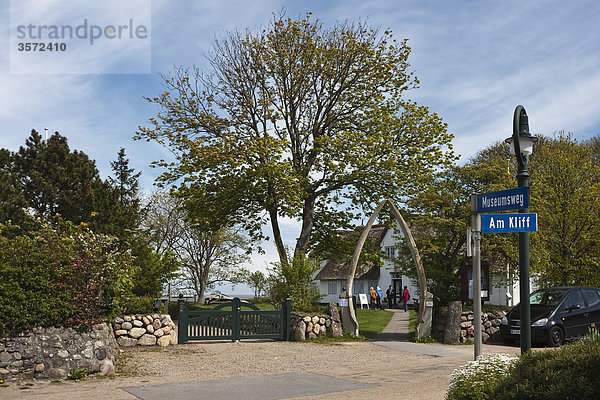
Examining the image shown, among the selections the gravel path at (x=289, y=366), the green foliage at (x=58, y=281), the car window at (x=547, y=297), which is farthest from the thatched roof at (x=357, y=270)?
the green foliage at (x=58, y=281)

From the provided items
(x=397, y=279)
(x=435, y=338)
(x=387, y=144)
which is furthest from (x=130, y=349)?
(x=397, y=279)

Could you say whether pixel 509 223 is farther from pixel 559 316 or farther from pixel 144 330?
pixel 144 330

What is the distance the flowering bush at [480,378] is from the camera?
708cm

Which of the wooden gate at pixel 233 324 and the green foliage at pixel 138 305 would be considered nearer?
the green foliage at pixel 138 305

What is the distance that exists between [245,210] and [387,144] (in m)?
7.21

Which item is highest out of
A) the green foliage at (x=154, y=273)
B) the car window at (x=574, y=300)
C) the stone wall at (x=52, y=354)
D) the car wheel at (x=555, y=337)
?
the green foliage at (x=154, y=273)

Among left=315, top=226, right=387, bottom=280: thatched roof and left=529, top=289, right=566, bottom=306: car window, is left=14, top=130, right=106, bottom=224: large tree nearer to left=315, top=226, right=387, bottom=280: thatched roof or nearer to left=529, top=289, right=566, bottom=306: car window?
left=529, top=289, right=566, bottom=306: car window

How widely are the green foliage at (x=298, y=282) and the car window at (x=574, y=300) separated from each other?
7.96m

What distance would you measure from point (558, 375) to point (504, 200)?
171 inches

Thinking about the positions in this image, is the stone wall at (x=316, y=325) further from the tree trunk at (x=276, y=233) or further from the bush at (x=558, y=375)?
the bush at (x=558, y=375)

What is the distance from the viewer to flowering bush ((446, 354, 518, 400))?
7.08m

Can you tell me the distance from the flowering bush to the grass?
43.6ft

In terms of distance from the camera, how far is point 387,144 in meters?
24.5

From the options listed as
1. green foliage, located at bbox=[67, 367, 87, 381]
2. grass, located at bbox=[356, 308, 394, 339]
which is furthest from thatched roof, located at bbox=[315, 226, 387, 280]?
green foliage, located at bbox=[67, 367, 87, 381]
